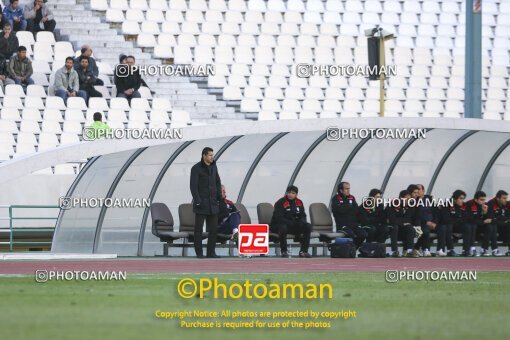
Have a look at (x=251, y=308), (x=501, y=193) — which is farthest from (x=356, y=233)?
(x=251, y=308)

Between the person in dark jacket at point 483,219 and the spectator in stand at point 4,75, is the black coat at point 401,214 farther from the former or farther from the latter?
the spectator in stand at point 4,75

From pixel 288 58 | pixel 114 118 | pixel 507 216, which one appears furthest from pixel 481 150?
pixel 288 58

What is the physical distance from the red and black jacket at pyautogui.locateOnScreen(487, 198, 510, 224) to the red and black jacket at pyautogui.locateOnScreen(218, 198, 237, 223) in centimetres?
501

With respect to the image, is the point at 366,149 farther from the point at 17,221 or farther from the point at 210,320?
the point at 210,320

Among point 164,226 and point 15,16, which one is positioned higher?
point 15,16

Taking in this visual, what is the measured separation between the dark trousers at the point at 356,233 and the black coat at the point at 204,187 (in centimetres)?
272

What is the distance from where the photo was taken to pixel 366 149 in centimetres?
2009

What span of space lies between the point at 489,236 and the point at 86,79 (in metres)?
9.44

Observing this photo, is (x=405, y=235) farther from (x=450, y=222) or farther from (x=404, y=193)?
(x=450, y=222)

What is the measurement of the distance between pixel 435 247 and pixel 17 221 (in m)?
8.10

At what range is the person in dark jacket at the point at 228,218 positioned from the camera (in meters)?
18.7

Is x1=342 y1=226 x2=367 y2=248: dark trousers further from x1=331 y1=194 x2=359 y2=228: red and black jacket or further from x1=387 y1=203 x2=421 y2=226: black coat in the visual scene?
x1=387 y1=203 x2=421 y2=226: black coat

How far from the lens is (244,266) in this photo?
49.3 ft

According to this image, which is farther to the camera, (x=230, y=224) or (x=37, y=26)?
(x=37, y=26)
